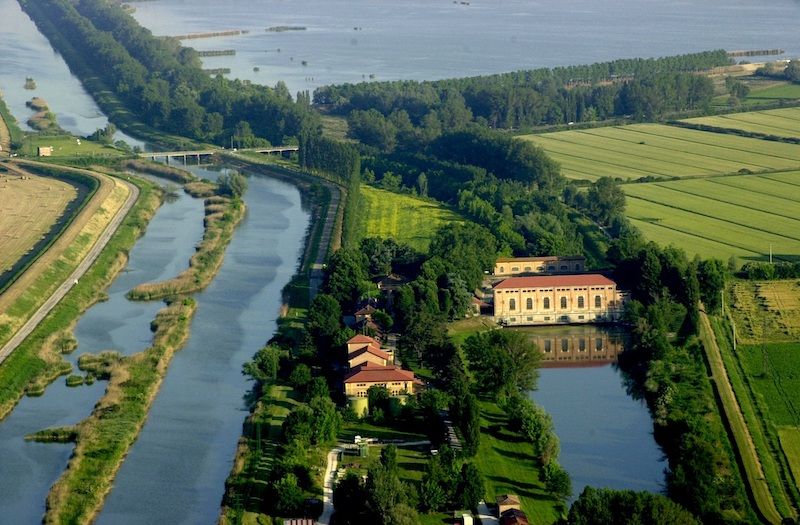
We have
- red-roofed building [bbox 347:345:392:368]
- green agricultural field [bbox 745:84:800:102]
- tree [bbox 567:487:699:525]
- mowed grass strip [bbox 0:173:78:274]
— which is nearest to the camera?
tree [bbox 567:487:699:525]

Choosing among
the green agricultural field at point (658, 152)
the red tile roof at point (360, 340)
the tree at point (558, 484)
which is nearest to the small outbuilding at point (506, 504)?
the tree at point (558, 484)

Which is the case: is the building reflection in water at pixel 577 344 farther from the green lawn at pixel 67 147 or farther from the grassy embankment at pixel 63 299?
the green lawn at pixel 67 147

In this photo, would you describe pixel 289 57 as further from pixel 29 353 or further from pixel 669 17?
pixel 29 353

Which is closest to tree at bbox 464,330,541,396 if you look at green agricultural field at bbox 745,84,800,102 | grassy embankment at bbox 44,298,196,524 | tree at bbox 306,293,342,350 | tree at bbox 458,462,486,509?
tree at bbox 306,293,342,350

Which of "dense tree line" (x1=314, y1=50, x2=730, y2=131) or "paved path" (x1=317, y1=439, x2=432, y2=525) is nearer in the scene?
"paved path" (x1=317, y1=439, x2=432, y2=525)

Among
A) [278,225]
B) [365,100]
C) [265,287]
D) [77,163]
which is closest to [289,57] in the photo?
[365,100]

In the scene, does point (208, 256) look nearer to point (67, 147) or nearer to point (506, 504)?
point (506, 504)

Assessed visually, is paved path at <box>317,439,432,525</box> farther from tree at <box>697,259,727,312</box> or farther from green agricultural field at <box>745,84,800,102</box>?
green agricultural field at <box>745,84,800,102</box>
